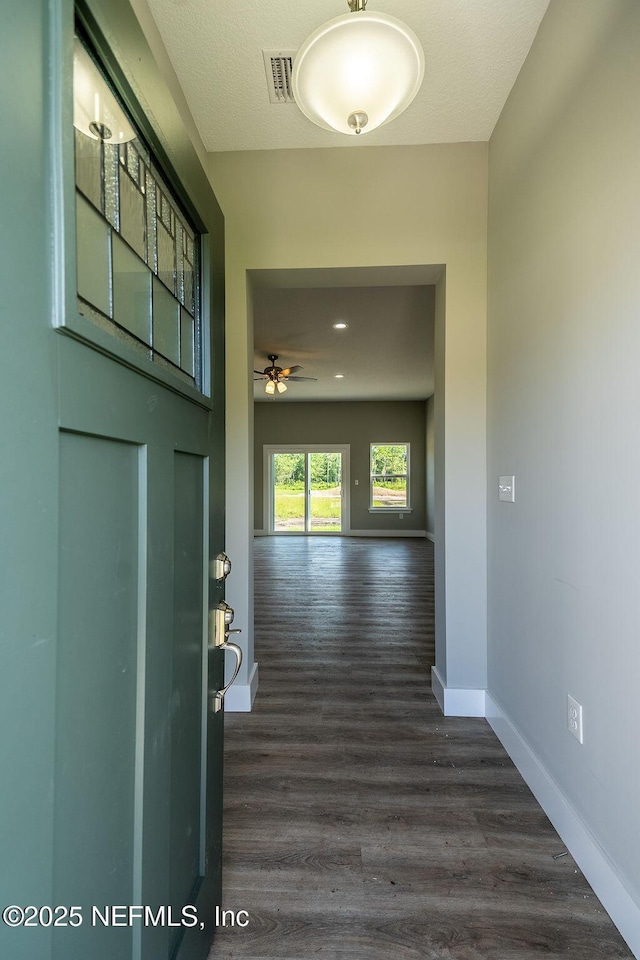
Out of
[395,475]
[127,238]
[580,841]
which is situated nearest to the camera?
[127,238]

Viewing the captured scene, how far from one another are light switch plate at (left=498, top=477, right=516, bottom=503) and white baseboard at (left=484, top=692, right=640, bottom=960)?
1.03 metres

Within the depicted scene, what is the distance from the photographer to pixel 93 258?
2.18ft

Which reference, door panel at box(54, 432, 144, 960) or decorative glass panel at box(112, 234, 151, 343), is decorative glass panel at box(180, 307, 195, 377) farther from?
door panel at box(54, 432, 144, 960)

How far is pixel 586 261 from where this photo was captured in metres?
1.45

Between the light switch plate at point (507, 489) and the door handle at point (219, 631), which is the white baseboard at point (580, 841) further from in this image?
the door handle at point (219, 631)

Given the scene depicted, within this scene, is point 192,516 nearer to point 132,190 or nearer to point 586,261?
point 132,190

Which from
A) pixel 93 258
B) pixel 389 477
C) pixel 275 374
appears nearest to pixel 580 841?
pixel 93 258

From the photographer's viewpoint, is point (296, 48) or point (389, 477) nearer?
point (296, 48)

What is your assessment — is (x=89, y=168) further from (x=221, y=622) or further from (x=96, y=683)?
(x=221, y=622)

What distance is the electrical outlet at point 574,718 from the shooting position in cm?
148

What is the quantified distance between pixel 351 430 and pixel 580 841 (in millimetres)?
9423

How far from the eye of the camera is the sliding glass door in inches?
422

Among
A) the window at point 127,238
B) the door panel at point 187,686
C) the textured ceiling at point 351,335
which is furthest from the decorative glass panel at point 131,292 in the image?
the textured ceiling at point 351,335

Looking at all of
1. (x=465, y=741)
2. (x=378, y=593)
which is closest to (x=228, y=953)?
(x=465, y=741)
